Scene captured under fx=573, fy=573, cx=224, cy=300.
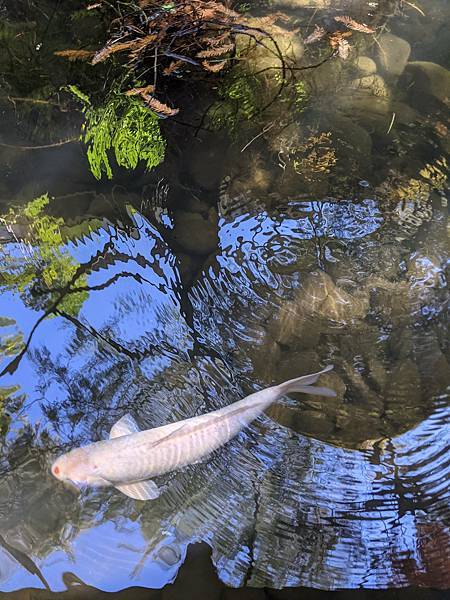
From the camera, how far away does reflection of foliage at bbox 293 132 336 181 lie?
4223mm

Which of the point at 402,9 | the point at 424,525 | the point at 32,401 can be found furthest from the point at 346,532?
the point at 402,9

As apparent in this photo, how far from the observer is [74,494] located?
121 inches

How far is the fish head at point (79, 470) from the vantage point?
3033mm

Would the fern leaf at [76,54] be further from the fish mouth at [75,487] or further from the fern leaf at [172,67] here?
the fish mouth at [75,487]

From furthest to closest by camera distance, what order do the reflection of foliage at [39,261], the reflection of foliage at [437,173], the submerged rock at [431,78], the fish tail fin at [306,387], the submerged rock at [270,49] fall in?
the submerged rock at [431,78] → the submerged rock at [270,49] → the reflection of foliage at [437,173] → the reflection of foliage at [39,261] → the fish tail fin at [306,387]

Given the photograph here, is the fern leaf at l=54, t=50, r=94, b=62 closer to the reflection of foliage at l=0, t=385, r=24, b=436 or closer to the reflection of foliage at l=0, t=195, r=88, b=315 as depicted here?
the reflection of foliage at l=0, t=195, r=88, b=315

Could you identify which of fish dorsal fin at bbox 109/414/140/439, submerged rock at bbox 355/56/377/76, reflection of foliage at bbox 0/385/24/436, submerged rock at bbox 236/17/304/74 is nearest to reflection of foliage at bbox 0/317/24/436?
reflection of foliage at bbox 0/385/24/436

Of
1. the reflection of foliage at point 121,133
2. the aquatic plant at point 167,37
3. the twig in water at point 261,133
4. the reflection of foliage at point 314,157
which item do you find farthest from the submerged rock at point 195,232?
the aquatic plant at point 167,37

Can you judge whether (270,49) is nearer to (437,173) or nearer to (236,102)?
(236,102)

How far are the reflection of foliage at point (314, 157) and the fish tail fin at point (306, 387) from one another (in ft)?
5.10

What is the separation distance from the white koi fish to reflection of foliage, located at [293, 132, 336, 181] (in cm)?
200

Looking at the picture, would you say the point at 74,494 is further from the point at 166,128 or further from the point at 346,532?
the point at 166,128

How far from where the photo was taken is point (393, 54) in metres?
4.77

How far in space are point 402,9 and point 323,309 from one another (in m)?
3.07
